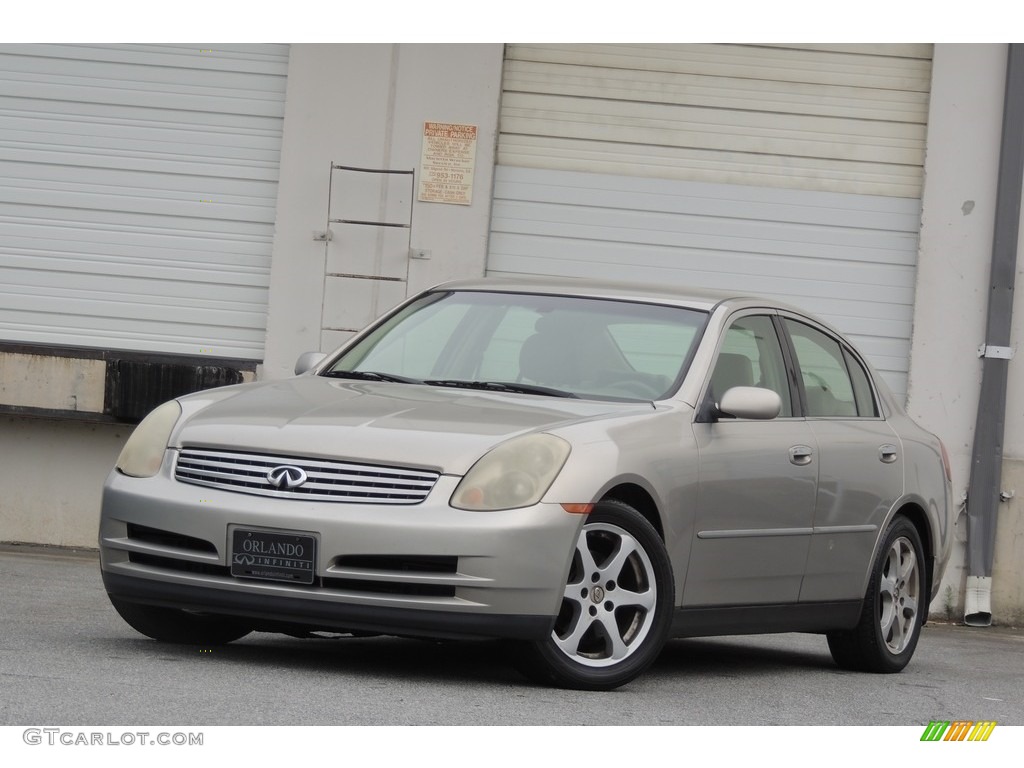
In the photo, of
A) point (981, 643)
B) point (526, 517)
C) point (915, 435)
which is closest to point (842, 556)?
point (915, 435)

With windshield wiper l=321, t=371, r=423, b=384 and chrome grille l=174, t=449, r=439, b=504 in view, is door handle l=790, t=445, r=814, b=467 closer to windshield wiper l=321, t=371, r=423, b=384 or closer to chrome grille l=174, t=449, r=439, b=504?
windshield wiper l=321, t=371, r=423, b=384

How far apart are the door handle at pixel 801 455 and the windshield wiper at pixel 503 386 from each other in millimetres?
1054

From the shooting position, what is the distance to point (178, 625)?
264 inches

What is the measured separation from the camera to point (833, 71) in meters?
13.3

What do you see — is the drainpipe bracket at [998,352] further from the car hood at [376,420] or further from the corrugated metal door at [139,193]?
the car hood at [376,420]

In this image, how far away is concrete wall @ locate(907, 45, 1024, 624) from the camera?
42.9 ft

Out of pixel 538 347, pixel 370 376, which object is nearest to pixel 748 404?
pixel 538 347

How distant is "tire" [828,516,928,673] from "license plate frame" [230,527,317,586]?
120 inches

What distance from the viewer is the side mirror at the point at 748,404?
6707mm

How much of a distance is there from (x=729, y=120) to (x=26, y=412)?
5557mm

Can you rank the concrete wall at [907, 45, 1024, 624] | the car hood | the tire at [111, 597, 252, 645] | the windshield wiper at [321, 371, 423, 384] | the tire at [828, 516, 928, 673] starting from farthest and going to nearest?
the concrete wall at [907, 45, 1024, 624], the tire at [828, 516, 928, 673], the windshield wiper at [321, 371, 423, 384], the tire at [111, 597, 252, 645], the car hood

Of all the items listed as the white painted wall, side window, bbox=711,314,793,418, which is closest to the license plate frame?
side window, bbox=711,314,793,418

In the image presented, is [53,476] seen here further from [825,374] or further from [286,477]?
[286,477]

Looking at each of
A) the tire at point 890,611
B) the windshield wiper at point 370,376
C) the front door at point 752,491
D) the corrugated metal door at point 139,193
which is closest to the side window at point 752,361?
the front door at point 752,491
